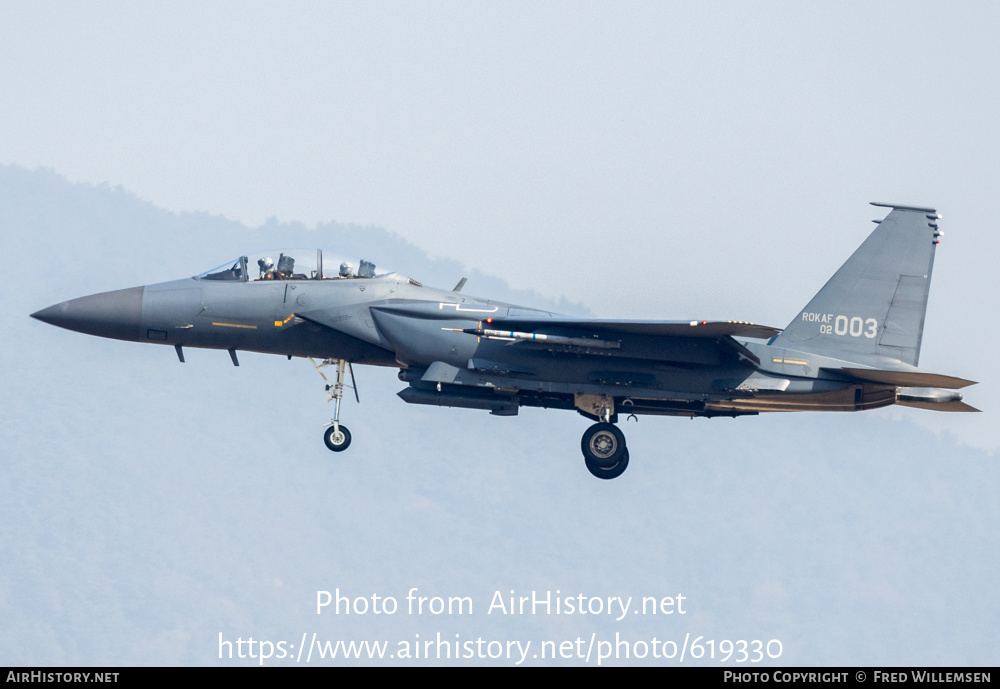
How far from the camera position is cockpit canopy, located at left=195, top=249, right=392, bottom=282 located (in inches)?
798

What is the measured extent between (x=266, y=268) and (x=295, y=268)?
0.46m

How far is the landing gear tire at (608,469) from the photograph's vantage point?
2020cm

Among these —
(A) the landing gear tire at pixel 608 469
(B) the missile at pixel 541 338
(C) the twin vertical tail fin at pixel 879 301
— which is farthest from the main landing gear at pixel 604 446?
(C) the twin vertical tail fin at pixel 879 301

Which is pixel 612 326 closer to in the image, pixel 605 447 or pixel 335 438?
pixel 605 447

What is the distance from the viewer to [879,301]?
2044 cm

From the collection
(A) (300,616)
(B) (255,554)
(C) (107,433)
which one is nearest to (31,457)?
(C) (107,433)

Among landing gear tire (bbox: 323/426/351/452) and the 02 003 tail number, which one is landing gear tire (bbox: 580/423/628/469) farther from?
landing gear tire (bbox: 323/426/351/452)

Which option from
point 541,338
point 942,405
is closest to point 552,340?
point 541,338

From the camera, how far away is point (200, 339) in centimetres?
2023

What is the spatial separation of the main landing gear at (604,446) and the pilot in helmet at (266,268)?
5.54 metres

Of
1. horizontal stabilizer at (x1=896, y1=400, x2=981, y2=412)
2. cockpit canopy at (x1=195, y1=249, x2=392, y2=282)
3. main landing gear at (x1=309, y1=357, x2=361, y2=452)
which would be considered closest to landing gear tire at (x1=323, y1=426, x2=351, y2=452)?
main landing gear at (x1=309, y1=357, x2=361, y2=452)

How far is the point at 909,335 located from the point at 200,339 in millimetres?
11124

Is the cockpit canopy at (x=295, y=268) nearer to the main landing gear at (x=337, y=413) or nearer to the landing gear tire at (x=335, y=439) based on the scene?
the main landing gear at (x=337, y=413)

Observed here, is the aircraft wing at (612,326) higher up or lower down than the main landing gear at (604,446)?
higher up
